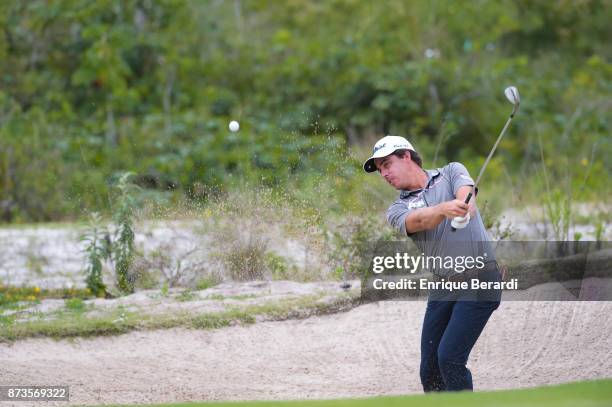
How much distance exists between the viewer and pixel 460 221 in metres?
4.96

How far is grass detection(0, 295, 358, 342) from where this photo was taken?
7945 mm

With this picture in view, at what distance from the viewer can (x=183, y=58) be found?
20172mm

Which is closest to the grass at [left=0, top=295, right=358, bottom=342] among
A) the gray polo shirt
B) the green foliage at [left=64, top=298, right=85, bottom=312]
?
the green foliage at [left=64, top=298, right=85, bottom=312]

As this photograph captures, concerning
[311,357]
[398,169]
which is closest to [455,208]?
[398,169]

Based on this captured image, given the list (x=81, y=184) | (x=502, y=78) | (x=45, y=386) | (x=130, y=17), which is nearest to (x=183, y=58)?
(x=130, y=17)

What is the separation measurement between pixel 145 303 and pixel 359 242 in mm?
2171

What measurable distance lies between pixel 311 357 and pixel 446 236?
9.10 feet

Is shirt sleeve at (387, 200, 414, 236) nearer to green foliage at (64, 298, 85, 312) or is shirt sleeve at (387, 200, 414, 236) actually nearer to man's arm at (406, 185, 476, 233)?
man's arm at (406, 185, 476, 233)

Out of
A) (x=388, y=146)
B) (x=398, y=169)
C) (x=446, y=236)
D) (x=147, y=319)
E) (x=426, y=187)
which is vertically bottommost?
(x=147, y=319)

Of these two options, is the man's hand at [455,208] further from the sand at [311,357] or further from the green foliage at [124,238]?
the green foliage at [124,238]

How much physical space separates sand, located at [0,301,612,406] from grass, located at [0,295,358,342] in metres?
0.08

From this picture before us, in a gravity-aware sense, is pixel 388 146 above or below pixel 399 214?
above

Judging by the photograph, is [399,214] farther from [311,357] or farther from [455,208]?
[311,357]

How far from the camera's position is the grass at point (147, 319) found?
313 inches
